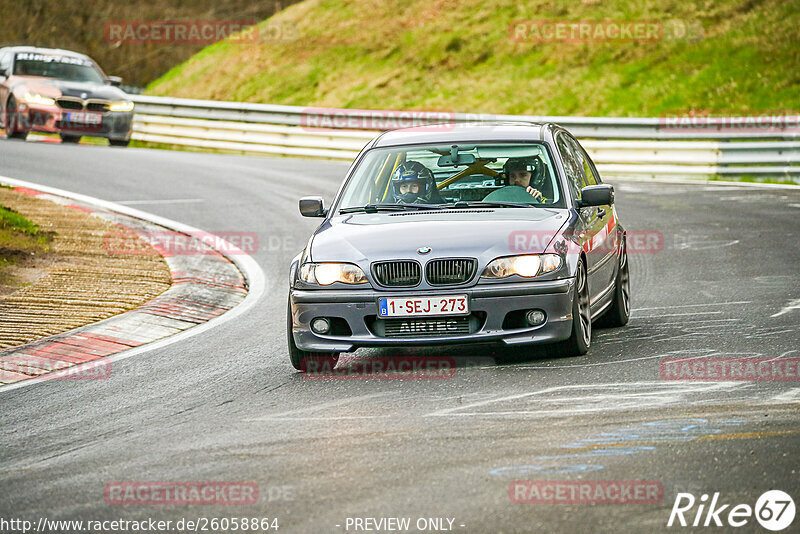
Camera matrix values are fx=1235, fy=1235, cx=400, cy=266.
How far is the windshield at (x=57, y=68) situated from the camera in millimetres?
25281

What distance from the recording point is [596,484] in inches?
207

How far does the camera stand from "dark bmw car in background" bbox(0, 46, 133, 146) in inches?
958

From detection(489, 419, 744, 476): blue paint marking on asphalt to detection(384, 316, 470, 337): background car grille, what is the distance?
1795mm

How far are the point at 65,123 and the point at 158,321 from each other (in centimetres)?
1510

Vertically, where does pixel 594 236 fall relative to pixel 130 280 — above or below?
above

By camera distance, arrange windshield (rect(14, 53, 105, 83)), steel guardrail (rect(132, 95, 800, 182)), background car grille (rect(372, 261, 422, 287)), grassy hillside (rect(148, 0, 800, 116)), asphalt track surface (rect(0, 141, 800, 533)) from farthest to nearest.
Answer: grassy hillside (rect(148, 0, 800, 116)), windshield (rect(14, 53, 105, 83)), steel guardrail (rect(132, 95, 800, 182)), background car grille (rect(372, 261, 422, 287)), asphalt track surface (rect(0, 141, 800, 533))

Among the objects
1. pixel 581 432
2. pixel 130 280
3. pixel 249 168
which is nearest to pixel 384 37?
pixel 249 168

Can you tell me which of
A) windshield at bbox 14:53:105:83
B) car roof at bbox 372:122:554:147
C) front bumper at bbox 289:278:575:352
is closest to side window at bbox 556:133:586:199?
car roof at bbox 372:122:554:147

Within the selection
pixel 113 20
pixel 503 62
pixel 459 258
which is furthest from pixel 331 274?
pixel 113 20

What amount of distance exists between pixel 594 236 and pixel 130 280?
5.03 metres

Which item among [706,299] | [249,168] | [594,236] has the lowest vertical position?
[249,168]

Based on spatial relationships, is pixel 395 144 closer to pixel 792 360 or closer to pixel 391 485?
pixel 792 360

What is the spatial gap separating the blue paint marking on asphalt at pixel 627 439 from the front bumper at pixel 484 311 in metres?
1.62

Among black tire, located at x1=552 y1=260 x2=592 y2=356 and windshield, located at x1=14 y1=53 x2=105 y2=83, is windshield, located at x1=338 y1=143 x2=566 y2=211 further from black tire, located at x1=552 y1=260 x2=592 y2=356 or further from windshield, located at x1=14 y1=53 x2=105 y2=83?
windshield, located at x1=14 y1=53 x2=105 y2=83
